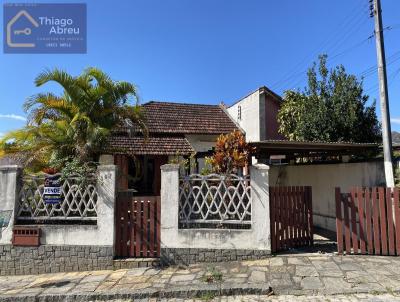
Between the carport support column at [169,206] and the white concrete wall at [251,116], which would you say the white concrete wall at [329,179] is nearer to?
the white concrete wall at [251,116]

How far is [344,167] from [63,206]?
7.26m

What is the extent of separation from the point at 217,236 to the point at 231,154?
1733 millimetres

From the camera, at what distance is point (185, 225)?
20.3ft

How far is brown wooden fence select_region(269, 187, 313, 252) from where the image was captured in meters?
6.23

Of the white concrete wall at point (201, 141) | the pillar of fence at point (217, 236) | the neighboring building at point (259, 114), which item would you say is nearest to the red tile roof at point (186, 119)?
the white concrete wall at point (201, 141)

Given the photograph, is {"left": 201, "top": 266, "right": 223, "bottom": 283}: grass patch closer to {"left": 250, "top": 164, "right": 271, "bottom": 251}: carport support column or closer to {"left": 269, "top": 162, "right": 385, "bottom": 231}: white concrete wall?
{"left": 250, "top": 164, "right": 271, "bottom": 251}: carport support column

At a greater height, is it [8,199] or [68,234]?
[8,199]

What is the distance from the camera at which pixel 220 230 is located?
6.04 m

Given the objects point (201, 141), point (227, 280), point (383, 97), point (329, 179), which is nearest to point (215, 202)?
point (227, 280)

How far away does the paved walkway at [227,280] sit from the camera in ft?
15.5

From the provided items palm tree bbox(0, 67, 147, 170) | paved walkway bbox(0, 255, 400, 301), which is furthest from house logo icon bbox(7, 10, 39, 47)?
paved walkway bbox(0, 255, 400, 301)

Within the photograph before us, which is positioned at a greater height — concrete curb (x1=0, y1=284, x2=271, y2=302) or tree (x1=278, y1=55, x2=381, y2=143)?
tree (x1=278, y1=55, x2=381, y2=143)

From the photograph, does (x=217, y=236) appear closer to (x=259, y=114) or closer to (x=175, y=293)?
(x=175, y=293)

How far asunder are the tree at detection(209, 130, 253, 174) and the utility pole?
3261 mm
